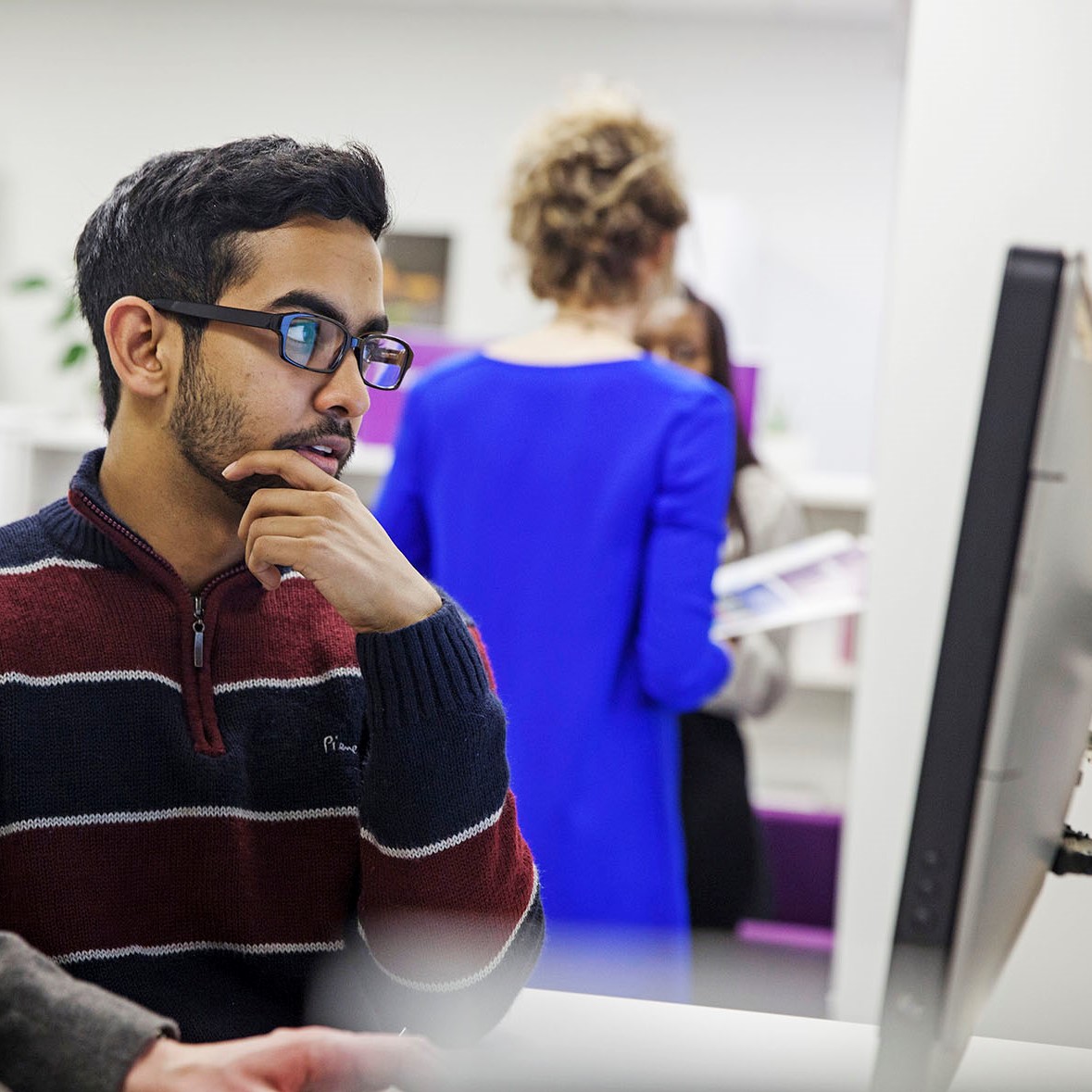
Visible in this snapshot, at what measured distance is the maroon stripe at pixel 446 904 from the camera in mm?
767

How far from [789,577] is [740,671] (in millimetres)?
154

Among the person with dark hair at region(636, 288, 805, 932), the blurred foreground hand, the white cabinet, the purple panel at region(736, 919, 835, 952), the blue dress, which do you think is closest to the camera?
the blurred foreground hand

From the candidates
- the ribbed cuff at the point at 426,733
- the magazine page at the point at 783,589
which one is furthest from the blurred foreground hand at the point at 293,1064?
the magazine page at the point at 783,589

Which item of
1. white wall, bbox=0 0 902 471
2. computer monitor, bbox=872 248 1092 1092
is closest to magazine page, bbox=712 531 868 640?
computer monitor, bbox=872 248 1092 1092

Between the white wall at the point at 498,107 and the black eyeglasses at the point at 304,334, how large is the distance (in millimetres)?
4382

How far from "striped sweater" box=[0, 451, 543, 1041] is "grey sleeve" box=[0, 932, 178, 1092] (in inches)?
3.7

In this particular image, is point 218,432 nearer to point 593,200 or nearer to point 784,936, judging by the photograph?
point 593,200

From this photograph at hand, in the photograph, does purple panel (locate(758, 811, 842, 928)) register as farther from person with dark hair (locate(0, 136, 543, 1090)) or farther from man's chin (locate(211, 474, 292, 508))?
man's chin (locate(211, 474, 292, 508))

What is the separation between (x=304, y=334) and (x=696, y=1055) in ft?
1.46

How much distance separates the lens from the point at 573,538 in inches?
52.7

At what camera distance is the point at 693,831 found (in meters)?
1.84

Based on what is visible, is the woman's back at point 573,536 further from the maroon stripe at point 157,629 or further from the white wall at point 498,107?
the white wall at point 498,107

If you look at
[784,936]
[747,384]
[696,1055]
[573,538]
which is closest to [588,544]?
[573,538]

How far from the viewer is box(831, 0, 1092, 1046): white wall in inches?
67.7
